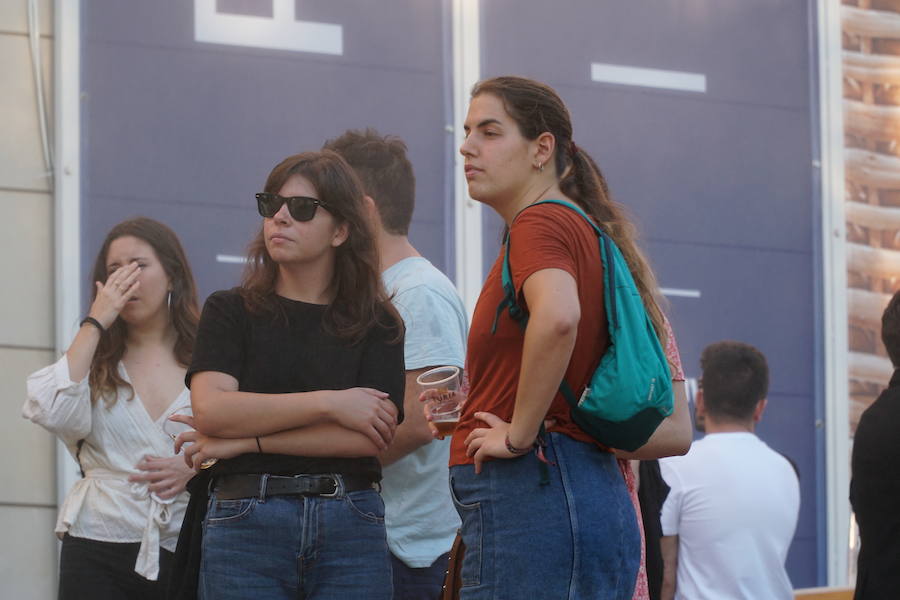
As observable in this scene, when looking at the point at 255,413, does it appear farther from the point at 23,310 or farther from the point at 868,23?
the point at 868,23

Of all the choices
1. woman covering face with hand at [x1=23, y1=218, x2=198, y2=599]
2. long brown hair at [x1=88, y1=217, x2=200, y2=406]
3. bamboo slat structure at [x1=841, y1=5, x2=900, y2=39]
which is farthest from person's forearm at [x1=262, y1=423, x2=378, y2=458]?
bamboo slat structure at [x1=841, y1=5, x2=900, y2=39]

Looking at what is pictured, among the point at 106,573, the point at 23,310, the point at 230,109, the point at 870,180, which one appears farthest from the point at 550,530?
the point at 870,180

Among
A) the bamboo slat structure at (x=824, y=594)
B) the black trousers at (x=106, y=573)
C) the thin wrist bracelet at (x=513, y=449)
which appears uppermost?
the thin wrist bracelet at (x=513, y=449)

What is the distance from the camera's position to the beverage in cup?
2.52m

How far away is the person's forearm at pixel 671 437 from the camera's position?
247 centimetres

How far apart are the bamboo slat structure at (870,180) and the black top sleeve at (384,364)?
3124mm

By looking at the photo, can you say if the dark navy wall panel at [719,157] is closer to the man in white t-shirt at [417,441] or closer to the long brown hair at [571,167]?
the man in white t-shirt at [417,441]

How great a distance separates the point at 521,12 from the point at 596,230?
2993mm

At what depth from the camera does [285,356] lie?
8.95 feet

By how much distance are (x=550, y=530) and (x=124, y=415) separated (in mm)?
1567

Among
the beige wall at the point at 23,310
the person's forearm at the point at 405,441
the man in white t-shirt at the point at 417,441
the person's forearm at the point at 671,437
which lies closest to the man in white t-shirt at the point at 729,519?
the man in white t-shirt at the point at 417,441

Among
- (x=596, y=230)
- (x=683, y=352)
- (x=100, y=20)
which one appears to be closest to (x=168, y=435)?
(x=596, y=230)

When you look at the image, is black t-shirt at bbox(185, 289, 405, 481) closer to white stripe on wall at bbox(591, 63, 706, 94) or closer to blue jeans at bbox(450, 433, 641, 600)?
blue jeans at bbox(450, 433, 641, 600)

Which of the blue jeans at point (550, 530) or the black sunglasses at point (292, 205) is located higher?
the black sunglasses at point (292, 205)
